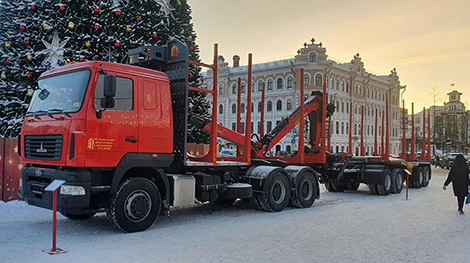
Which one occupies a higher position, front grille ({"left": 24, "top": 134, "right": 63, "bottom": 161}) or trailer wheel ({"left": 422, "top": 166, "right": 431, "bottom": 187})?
front grille ({"left": 24, "top": 134, "right": 63, "bottom": 161})

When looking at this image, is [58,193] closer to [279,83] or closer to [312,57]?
[312,57]

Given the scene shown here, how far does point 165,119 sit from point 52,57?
520 centimetres

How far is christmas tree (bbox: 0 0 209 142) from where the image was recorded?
11.7 m

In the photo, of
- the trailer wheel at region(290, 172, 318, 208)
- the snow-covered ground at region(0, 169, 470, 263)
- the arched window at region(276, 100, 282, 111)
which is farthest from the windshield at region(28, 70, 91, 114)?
the arched window at region(276, 100, 282, 111)

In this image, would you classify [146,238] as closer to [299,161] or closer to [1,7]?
[299,161]

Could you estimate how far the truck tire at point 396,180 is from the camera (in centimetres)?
1625

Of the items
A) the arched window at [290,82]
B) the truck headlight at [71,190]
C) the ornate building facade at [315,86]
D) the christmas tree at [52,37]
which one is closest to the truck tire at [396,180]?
the christmas tree at [52,37]

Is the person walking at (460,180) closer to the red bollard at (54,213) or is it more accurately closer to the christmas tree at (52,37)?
the christmas tree at (52,37)

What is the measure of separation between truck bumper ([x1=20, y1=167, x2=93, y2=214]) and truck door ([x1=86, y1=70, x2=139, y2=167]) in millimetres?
316

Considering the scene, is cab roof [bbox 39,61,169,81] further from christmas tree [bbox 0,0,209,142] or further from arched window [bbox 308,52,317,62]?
arched window [bbox 308,52,317,62]

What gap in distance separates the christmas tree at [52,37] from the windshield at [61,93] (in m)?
3.55

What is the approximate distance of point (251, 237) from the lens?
770 centimetres

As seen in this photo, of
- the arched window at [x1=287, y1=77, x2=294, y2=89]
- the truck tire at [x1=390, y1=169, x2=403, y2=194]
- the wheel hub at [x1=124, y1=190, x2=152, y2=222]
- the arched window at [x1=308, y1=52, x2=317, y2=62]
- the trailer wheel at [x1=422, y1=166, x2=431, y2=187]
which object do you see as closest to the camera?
the wheel hub at [x1=124, y1=190, x2=152, y2=222]

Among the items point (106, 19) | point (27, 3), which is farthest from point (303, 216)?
point (27, 3)
